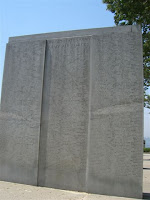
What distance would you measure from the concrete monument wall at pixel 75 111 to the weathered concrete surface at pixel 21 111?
3 centimetres

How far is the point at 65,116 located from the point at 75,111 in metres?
→ 0.35

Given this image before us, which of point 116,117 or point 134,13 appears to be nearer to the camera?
point 116,117

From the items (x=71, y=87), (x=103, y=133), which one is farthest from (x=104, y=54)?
(x=103, y=133)

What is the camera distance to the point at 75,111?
22.5 ft

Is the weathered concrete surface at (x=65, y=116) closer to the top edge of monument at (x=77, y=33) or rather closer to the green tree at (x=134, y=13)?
the top edge of monument at (x=77, y=33)

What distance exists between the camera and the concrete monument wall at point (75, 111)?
→ 20.3 ft

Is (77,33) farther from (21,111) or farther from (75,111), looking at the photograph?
(21,111)

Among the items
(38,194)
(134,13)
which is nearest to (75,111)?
(38,194)

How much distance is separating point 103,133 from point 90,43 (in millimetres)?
2744

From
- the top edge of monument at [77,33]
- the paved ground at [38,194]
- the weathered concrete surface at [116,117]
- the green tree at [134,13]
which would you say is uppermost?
the green tree at [134,13]

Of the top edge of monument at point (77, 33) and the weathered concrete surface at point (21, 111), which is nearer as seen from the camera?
the top edge of monument at point (77, 33)

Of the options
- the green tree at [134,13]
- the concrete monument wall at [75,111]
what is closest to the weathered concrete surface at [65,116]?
the concrete monument wall at [75,111]

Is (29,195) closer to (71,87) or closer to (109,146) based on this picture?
(109,146)

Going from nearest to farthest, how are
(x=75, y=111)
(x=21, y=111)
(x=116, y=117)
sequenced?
(x=116, y=117) < (x=75, y=111) < (x=21, y=111)
